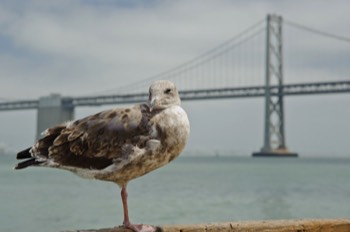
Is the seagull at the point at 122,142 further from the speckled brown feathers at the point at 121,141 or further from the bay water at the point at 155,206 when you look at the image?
the bay water at the point at 155,206

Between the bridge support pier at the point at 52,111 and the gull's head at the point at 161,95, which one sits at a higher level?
the bridge support pier at the point at 52,111

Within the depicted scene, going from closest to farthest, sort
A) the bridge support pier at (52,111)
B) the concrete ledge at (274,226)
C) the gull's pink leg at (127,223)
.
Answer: the gull's pink leg at (127,223) < the concrete ledge at (274,226) < the bridge support pier at (52,111)

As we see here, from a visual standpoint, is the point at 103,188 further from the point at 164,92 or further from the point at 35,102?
the point at 35,102

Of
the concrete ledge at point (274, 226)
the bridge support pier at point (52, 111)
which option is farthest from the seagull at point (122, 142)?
the bridge support pier at point (52, 111)

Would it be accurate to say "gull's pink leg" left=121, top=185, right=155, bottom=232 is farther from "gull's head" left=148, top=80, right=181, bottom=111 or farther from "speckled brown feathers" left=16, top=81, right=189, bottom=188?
"gull's head" left=148, top=80, right=181, bottom=111

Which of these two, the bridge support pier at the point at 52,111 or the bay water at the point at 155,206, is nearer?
the bay water at the point at 155,206

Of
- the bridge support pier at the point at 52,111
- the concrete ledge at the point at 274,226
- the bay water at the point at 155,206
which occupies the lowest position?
the bay water at the point at 155,206

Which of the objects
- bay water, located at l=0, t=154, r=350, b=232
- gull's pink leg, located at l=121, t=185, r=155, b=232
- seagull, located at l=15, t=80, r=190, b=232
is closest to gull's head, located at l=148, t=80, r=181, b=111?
seagull, located at l=15, t=80, r=190, b=232
